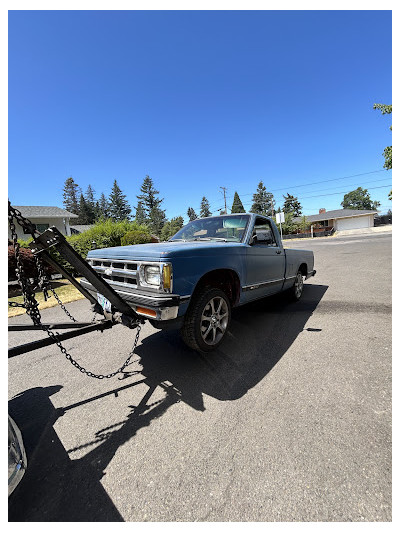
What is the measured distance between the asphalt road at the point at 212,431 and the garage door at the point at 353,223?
2266 inches

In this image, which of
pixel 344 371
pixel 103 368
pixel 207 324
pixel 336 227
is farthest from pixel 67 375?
pixel 336 227

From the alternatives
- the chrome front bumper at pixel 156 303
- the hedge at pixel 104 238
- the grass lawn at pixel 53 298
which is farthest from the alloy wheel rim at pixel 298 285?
the hedge at pixel 104 238

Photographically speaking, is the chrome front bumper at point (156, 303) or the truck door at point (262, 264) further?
the truck door at point (262, 264)

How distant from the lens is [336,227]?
176 ft

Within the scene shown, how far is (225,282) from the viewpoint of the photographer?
3.41 meters

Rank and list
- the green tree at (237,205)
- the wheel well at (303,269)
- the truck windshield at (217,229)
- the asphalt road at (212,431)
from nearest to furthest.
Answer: the asphalt road at (212,431), the truck windshield at (217,229), the wheel well at (303,269), the green tree at (237,205)

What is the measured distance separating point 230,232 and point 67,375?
3.02 meters

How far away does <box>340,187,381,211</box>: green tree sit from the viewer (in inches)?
3583

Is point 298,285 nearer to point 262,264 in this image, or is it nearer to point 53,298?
point 262,264

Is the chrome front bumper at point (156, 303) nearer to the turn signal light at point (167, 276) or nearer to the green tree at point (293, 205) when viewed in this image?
the turn signal light at point (167, 276)

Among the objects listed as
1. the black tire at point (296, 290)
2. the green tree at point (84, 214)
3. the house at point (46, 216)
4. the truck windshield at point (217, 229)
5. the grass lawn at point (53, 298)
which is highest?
the green tree at point (84, 214)

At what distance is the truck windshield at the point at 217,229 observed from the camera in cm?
386

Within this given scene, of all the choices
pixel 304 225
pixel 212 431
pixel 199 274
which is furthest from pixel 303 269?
pixel 304 225
